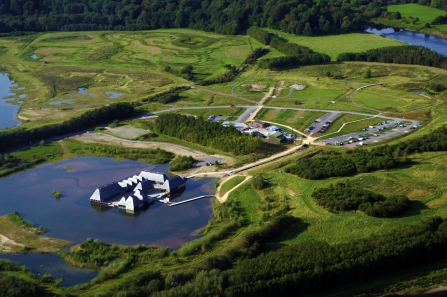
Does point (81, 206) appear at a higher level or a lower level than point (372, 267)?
lower

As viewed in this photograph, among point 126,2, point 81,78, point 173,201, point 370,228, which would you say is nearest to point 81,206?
point 173,201

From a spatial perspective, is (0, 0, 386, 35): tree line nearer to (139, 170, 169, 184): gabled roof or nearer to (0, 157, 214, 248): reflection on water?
Result: (0, 157, 214, 248): reflection on water

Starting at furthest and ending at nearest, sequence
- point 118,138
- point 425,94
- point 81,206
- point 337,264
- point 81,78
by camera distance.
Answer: point 81,78, point 425,94, point 118,138, point 81,206, point 337,264

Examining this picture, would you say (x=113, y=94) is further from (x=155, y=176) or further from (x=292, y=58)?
(x=155, y=176)

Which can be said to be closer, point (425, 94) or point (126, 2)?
point (425, 94)

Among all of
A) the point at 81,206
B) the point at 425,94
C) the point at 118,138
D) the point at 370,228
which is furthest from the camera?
the point at 425,94

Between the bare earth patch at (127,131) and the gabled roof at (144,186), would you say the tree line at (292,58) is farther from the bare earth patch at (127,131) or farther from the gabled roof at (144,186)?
the gabled roof at (144,186)

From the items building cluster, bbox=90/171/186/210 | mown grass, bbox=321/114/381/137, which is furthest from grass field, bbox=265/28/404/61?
building cluster, bbox=90/171/186/210

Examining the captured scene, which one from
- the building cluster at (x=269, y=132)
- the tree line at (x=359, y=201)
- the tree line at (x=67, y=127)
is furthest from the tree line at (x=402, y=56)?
the tree line at (x=359, y=201)

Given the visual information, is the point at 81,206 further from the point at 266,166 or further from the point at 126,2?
the point at 126,2
